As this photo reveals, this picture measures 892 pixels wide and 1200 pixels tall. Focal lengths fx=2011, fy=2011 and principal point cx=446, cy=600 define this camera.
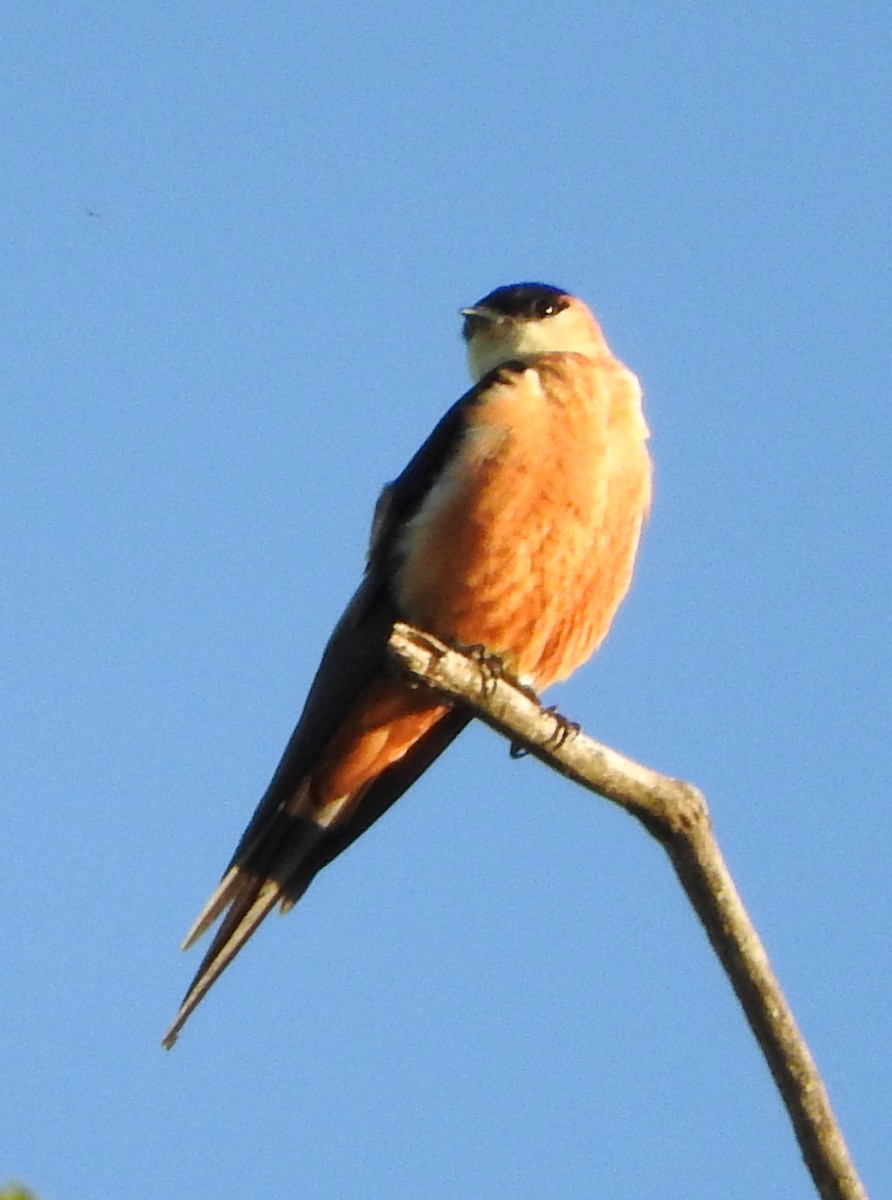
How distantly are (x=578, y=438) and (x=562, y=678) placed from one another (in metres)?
0.97

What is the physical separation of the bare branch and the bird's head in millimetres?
3653

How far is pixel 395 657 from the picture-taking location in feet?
17.9

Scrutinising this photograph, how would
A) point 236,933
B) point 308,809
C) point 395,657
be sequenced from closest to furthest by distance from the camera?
1. point 395,657
2. point 236,933
3. point 308,809

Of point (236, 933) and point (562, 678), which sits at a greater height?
point (562, 678)

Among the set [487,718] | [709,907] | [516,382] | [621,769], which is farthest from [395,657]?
[516,382]

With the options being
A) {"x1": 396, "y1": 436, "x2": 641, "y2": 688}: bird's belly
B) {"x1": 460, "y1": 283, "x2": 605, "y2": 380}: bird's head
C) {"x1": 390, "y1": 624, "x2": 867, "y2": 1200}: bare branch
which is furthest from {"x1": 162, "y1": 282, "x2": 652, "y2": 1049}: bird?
{"x1": 390, "y1": 624, "x2": 867, "y2": 1200}: bare branch

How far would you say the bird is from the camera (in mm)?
7465

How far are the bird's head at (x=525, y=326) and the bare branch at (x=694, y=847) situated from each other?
3.65m

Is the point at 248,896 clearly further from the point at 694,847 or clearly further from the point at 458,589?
the point at 694,847

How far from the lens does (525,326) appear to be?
920cm

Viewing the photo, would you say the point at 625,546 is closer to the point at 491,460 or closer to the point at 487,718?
the point at 491,460

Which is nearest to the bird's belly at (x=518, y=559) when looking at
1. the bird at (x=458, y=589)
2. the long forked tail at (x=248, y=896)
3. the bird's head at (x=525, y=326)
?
the bird at (x=458, y=589)

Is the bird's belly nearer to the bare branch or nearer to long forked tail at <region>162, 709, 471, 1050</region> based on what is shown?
long forked tail at <region>162, 709, 471, 1050</region>

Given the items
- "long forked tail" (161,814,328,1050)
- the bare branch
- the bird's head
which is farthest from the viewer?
the bird's head
